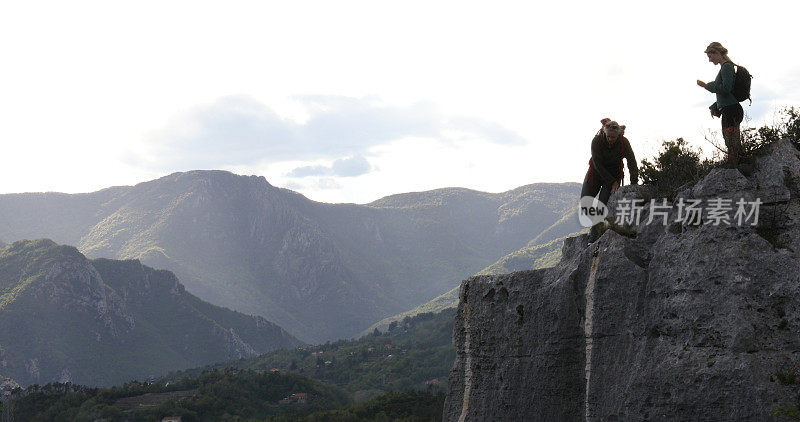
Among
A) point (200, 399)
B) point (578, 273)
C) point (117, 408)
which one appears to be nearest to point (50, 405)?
point (117, 408)

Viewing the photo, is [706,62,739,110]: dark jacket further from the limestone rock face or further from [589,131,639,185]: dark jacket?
[589,131,639,185]: dark jacket

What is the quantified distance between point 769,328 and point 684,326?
4.56ft

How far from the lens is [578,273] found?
1527cm

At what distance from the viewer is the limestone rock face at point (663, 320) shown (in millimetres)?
12453

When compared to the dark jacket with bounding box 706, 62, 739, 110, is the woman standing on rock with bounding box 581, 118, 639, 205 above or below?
below

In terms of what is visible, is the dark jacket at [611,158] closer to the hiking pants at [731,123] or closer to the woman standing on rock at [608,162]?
the woman standing on rock at [608,162]

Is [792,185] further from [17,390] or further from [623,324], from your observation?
[17,390]

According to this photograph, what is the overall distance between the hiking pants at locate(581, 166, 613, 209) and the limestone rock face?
1.00 feet

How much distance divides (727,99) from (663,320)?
5.18 m

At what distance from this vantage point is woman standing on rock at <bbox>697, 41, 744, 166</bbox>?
1472 cm

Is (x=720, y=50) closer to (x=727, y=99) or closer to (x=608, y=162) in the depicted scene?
(x=727, y=99)

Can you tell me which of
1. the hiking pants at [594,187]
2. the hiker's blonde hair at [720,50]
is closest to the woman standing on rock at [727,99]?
the hiker's blonde hair at [720,50]

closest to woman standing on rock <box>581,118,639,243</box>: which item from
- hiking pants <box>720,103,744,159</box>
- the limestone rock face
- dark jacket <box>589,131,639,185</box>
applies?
dark jacket <box>589,131,639,185</box>

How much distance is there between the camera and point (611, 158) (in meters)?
16.2
